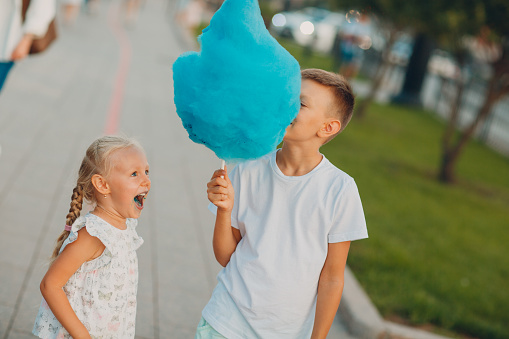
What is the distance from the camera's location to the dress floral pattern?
8.07 feet

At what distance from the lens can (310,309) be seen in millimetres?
2578

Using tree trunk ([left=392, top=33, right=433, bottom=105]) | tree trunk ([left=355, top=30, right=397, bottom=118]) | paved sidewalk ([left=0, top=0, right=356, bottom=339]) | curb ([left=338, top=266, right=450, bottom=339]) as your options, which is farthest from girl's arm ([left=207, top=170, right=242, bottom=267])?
tree trunk ([left=392, top=33, right=433, bottom=105])

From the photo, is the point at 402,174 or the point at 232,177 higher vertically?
the point at 232,177

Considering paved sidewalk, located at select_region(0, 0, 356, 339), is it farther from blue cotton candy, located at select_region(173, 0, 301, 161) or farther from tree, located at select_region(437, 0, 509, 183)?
tree, located at select_region(437, 0, 509, 183)

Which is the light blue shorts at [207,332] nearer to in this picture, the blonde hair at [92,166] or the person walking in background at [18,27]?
the blonde hair at [92,166]

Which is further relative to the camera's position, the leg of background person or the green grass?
the green grass

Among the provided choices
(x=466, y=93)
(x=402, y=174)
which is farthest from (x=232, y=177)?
(x=466, y=93)

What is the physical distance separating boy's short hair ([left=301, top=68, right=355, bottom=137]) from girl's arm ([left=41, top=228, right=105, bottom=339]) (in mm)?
1060

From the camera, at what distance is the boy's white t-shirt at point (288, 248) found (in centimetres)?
248

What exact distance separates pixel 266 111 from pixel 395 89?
21.8 metres

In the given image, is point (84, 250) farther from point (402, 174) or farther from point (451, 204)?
point (402, 174)

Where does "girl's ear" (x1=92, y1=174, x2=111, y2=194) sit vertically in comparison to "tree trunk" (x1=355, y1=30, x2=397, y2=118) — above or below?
above

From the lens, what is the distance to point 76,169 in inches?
110

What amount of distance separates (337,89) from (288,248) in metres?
0.64
